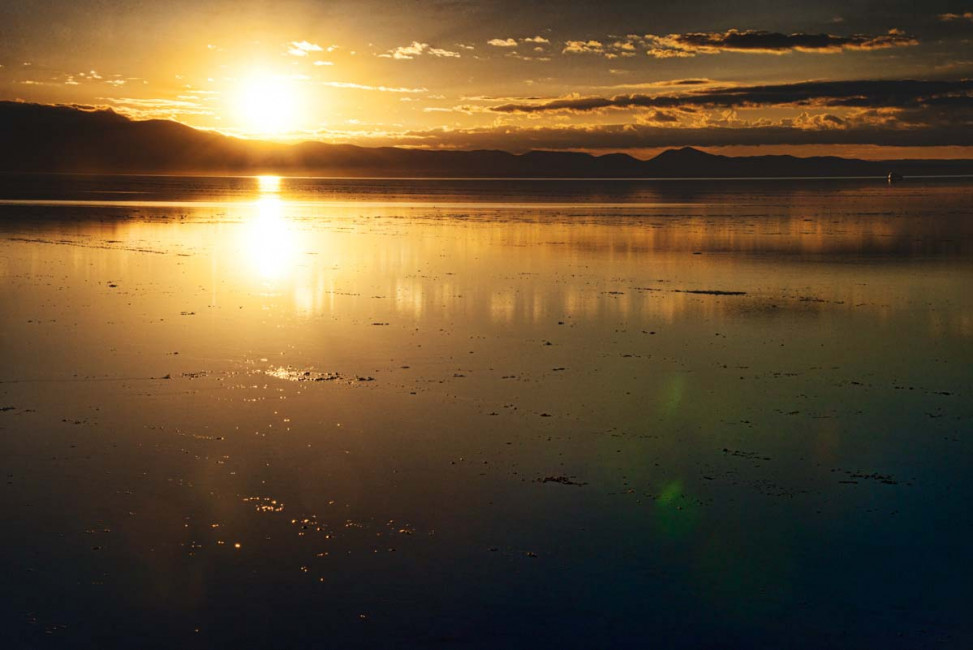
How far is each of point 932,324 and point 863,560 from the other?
11.1 metres

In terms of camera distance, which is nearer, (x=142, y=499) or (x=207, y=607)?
(x=207, y=607)

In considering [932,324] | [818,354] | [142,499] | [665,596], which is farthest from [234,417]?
[932,324]

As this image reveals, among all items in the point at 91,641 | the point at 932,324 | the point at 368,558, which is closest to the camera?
the point at 91,641

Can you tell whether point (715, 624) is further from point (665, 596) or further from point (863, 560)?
point (863, 560)

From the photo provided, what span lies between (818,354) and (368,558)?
967cm

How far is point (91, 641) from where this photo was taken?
6.06 meters

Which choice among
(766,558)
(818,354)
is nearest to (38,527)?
(766,558)

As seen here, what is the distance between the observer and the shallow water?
6.48 metres

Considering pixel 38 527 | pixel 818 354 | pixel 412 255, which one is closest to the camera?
pixel 38 527

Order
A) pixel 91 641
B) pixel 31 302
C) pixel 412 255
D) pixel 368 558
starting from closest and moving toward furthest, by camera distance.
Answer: pixel 91 641 < pixel 368 558 < pixel 31 302 < pixel 412 255

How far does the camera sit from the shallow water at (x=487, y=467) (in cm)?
648

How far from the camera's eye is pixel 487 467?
30.6 ft

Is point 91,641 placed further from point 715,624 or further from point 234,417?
point 234,417

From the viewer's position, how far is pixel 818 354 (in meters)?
14.5
